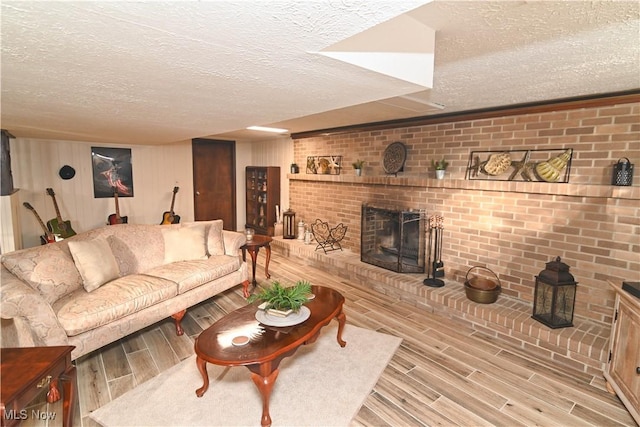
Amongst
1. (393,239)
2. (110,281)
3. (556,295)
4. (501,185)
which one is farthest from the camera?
(393,239)

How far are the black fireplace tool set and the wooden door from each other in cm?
466

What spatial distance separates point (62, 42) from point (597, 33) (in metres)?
2.30

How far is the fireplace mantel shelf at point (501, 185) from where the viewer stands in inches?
101

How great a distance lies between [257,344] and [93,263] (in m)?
1.80

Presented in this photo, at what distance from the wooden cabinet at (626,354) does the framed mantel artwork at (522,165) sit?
1129 mm

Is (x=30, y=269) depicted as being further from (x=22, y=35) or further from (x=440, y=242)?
(x=440, y=242)

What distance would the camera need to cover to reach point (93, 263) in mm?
2723

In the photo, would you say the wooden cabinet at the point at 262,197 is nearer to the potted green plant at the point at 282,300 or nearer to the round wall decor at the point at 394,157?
the round wall decor at the point at 394,157

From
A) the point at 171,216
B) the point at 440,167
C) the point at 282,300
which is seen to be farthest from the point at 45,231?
the point at 440,167

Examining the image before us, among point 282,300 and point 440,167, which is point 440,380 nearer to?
point 282,300

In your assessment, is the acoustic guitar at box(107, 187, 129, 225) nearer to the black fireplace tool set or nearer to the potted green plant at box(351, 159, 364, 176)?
the potted green plant at box(351, 159, 364, 176)

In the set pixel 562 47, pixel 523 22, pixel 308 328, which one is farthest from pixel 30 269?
pixel 562 47

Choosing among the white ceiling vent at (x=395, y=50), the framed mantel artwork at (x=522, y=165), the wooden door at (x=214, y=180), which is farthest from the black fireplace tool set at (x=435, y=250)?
the wooden door at (x=214, y=180)

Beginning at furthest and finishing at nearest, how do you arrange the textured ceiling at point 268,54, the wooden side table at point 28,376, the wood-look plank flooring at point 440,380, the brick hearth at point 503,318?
the brick hearth at point 503,318 → the wood-look plank flooring at point 440,380 → the wooden side table at point 28,376 → the textured ceiling at point 268,54
